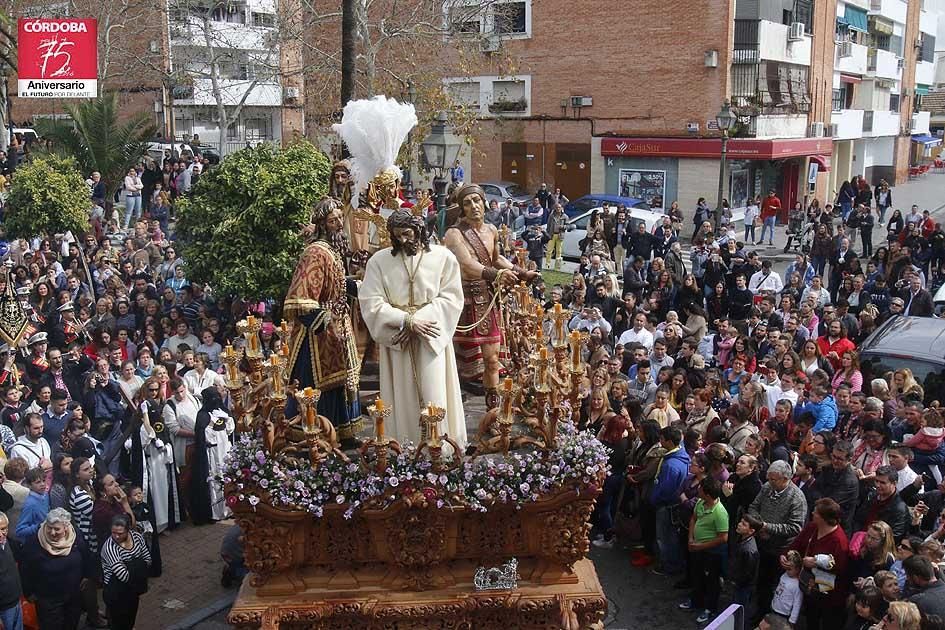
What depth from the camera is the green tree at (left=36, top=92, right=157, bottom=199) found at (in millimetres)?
24031

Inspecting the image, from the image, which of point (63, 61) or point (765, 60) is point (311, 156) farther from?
point (765, 60)

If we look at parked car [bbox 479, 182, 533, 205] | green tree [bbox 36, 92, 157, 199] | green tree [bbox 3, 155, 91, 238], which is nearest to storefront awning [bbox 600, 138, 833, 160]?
parked car [bbox 479, 182, 533, 205]

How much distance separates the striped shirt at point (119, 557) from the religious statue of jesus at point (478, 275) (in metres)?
3.06

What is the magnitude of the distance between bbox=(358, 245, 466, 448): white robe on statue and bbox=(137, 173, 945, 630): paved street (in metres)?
1.06

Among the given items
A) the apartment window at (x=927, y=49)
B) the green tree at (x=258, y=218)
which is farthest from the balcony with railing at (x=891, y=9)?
the green tree at (x=258, y=218)

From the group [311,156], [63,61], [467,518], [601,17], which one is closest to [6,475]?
[467,518]

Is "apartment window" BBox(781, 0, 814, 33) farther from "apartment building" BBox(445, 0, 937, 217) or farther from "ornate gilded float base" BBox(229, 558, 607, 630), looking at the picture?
"ornate gilded float base" BBox(229, 558, 607, 630)

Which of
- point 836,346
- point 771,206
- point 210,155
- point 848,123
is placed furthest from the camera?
point 848,123

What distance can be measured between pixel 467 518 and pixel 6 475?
4.49 meters

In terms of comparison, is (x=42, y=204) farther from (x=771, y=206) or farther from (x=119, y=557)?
(x=771, y=206)

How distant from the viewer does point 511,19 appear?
33938 millimetres

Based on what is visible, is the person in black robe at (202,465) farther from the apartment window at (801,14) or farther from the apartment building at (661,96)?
the apartment window at (801,14)

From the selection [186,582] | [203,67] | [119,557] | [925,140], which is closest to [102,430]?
[186,582]

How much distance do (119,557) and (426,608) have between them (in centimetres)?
283
